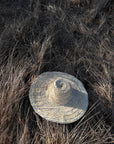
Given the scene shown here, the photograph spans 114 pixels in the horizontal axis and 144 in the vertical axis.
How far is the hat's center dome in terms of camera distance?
1.27 meters

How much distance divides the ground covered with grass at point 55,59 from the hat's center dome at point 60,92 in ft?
0.66

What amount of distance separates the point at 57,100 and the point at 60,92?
0.11 m

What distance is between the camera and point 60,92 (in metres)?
1.27

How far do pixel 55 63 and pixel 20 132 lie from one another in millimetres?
884

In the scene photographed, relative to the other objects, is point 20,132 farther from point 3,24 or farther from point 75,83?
point 3,24

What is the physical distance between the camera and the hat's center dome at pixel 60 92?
4.17 ft

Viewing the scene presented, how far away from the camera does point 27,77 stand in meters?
1.65

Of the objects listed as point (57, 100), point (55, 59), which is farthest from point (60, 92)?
point (55, 59)

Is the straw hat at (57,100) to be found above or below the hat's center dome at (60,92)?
below

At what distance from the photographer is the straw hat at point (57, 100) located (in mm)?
1301

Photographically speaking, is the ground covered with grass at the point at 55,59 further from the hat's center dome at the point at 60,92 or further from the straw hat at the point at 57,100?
the hat's center dome at the point at 60,92

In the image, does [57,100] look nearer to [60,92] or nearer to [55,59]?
[60,92]

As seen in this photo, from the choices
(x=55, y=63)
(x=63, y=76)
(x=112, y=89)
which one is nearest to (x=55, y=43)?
(x=55, y=63)

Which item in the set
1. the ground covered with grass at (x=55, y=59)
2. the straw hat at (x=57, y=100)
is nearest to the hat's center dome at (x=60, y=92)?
the straw hat at (x=57, y=100)
